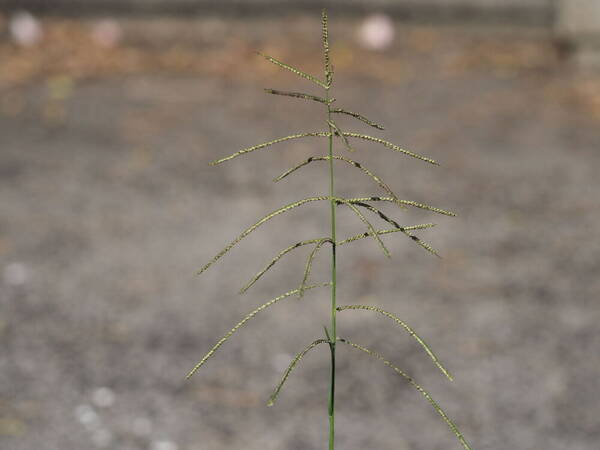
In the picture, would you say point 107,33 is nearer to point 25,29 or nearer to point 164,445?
point 25,29

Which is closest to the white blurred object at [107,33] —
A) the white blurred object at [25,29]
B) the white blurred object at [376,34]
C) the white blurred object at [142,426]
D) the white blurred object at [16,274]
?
the white blurred object at [25,29]

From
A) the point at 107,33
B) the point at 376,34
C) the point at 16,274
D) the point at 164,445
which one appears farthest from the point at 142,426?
the point at 107,33

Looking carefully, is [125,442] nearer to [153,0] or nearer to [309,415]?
[309,415]

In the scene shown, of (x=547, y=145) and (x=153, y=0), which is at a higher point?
(x=153, y=0)

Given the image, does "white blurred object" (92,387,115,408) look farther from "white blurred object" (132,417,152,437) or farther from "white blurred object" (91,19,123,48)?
"white blurred object" (91,19,123,48)

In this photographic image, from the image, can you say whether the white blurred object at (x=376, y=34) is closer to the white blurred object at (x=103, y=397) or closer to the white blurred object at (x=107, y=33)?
the white blurred object at (x=107, y=33)

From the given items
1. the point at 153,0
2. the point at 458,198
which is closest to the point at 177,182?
the point at 458,198

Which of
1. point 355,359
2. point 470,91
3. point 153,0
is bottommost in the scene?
point 355,359

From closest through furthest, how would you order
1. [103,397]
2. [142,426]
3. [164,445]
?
[164,445] → [142,426] → [103,397]
